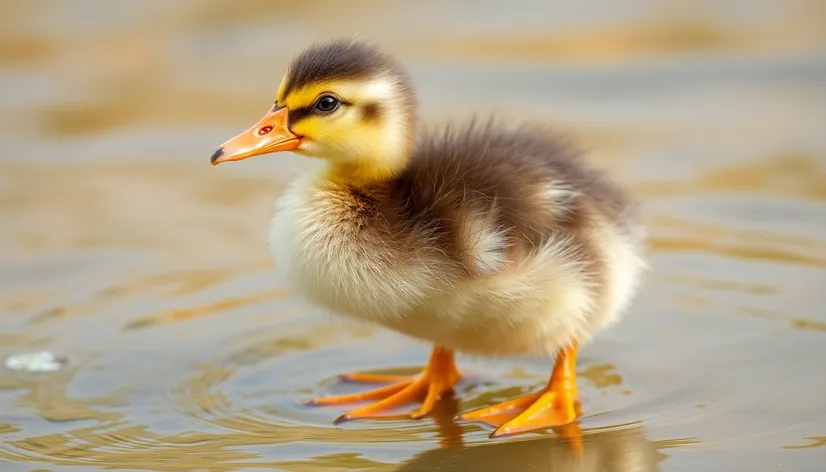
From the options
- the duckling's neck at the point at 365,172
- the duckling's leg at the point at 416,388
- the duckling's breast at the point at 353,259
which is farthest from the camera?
the duckling's leg at the point at 416,388

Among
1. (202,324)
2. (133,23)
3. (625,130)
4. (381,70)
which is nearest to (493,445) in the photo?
(381,70)

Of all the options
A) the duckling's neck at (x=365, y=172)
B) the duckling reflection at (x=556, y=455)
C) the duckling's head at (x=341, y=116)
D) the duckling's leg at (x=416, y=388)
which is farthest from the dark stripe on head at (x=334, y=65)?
the duckling reflection at (x=556, y=455)

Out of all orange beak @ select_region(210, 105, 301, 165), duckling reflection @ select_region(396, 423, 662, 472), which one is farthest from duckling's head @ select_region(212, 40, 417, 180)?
duckling reflection @ select_region(396, 423, 662, 472)

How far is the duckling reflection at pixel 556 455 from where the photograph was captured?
2529 mm

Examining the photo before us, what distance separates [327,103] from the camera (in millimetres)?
2740

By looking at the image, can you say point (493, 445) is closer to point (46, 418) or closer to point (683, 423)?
point (683, 423)

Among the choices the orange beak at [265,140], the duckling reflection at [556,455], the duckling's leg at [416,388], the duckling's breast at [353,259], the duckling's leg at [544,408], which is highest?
the orange beak at [265,140]

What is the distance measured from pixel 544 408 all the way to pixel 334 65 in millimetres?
919

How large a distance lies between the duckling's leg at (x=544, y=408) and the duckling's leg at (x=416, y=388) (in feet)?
0.59

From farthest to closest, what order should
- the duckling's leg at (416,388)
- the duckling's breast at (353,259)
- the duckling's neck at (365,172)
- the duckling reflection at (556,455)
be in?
the duckling's leg at (416,388), the duckling's neck at (365,172), the duckling's breast at (353,259), the duckling reflection at (556,455)

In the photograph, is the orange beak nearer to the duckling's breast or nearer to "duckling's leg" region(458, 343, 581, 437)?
the duckling's breast

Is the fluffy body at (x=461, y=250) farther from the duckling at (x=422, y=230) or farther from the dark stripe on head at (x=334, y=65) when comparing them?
the dark stripe on head at (x=334, y=65)

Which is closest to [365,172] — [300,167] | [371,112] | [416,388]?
[371,112]

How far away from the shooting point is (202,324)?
3.47 m
